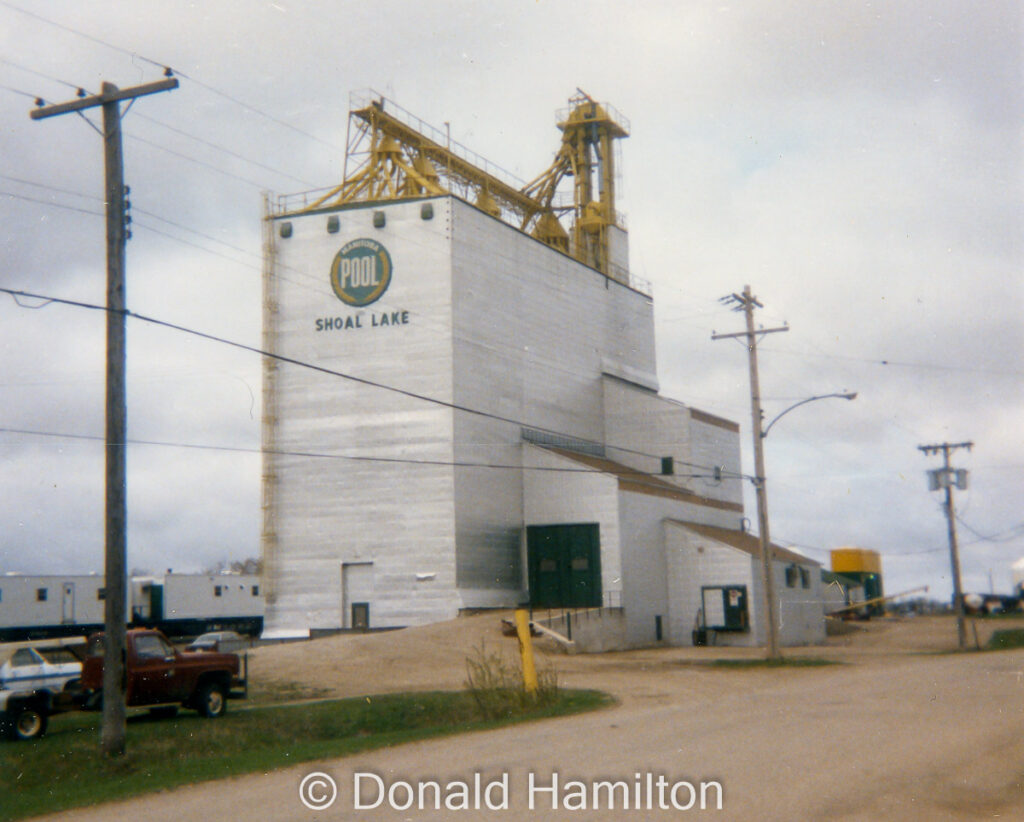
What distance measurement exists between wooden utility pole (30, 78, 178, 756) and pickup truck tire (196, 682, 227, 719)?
210 inches

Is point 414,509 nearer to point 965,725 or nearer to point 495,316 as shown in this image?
point 495,316

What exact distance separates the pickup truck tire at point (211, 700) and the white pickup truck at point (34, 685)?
95.3 inches

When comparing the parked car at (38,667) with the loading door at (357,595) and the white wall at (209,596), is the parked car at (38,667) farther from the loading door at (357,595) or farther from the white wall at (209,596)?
the white wall at (209,596)

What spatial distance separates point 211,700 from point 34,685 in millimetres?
3528


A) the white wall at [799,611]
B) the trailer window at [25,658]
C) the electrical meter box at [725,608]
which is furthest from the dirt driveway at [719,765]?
the white wall at [799,611]

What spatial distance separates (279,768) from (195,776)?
1139 mm

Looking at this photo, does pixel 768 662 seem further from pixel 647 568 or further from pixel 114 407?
pixel 114 407

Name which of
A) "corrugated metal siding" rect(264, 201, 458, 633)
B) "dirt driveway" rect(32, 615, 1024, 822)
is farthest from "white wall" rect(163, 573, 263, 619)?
"dirt driveway" rect(32, 615, 1024, 822)

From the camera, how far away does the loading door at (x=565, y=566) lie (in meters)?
46.8

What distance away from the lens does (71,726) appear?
22562mm

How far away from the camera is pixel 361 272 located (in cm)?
4759

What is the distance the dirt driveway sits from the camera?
11055mm

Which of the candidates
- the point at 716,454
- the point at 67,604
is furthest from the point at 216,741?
the point at 716,454

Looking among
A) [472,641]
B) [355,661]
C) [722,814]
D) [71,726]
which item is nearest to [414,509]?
[472,641]
